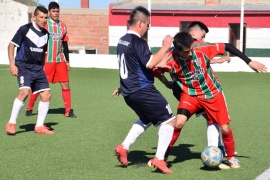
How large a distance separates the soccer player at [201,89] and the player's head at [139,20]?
47 centimetres

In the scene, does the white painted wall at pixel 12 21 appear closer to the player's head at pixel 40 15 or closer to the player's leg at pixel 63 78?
the player's leg at pixel 63 78

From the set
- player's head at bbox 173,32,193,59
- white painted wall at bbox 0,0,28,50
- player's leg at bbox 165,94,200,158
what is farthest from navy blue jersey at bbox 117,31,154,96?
white painted wall at bbox 0,0,28,50

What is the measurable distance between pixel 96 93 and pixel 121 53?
9873 mm

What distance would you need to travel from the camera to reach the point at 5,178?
7.07 metres

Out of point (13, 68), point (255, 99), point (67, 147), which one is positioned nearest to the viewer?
point (67, 147)

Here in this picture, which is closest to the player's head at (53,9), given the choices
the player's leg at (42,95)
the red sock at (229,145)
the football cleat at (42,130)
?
the player's leg at (42,95)

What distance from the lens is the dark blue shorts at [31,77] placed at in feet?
33.7

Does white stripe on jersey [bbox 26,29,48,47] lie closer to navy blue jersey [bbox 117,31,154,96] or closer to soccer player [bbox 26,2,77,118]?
soccer player [bbox 26,2,77,118]

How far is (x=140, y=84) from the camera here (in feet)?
24.6

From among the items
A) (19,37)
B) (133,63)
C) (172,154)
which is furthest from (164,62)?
(19,37)

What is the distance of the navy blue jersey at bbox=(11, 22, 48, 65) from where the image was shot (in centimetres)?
1020

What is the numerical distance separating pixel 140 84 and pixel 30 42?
3.27 metres

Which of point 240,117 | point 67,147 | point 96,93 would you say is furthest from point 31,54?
point 96,93

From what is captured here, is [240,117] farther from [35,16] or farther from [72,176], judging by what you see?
[72,176]
